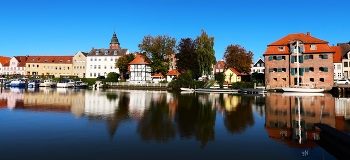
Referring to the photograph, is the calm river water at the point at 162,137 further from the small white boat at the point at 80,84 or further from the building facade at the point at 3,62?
the building facade at the point at 3,62

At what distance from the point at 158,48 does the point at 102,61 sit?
30.4 m

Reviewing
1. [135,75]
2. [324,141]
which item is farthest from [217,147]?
[135,75]

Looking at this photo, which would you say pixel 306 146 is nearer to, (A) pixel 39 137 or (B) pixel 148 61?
(A) pixel 39 137

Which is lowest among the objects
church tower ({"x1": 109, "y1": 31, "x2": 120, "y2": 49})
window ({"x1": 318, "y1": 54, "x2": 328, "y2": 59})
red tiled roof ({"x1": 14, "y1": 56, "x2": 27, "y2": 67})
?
window ({"x1": 318, "y1": 54, "x2": 328, "y2": 59})

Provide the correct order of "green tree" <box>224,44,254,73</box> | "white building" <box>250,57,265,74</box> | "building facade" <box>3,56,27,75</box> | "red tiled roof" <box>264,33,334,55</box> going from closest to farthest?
1. "red tiled roof" <box>264,33,334,55</box>
2. "green tree" <box>224,44,254,73</box>
3. "white building" <box>250,57,265,74</box>
4. "building facade" <box>3,56,27,75</box>

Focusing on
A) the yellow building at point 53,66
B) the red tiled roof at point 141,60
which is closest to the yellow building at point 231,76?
the red tiled roof at point 141,60

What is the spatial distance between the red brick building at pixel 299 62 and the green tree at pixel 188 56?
16312 mm

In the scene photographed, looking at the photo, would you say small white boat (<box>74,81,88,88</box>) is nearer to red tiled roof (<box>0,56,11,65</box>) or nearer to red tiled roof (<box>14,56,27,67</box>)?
red tiled roof (<box>14,56,27,67</box>)

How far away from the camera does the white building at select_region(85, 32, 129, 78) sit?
85875mm

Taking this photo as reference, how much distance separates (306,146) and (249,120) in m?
6.04

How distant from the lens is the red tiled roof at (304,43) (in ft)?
155

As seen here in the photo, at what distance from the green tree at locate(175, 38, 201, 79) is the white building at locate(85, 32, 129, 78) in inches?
1134

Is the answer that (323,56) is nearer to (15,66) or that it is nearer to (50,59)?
(50,59)

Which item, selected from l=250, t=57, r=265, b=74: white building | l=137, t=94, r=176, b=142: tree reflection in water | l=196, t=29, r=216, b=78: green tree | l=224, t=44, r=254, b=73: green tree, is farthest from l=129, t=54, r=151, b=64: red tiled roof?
l=137, t=94, r=176, b=142: tree reflection in water
